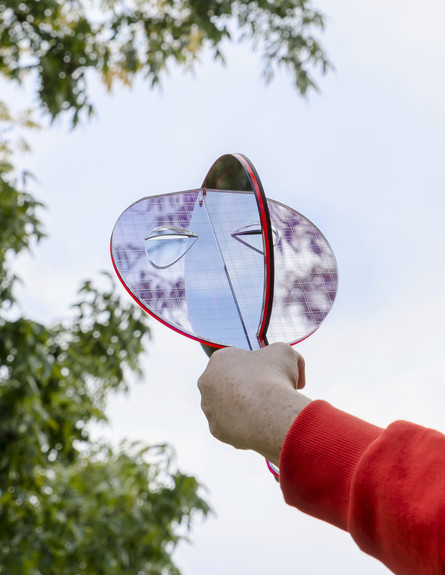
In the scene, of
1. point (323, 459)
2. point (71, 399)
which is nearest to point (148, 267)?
point (323, 459)

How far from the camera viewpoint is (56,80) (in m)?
3.20

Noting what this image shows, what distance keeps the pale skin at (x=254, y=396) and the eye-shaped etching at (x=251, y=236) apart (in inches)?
8.6

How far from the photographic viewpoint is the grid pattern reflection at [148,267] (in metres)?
0.91

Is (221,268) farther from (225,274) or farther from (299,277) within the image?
(299,277)

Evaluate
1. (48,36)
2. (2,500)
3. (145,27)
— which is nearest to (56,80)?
(48,36)

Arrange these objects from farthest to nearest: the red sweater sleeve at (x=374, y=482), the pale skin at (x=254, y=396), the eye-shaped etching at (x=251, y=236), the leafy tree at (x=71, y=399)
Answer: the leafy tree at (x=71, y=399), the eye-shaped etching at (x=251, y=236), the pale skin at (x=254, y=396), the red sweater sleeve at (x=374, y=482)

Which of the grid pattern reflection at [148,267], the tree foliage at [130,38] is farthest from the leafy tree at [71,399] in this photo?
the grid pattern reflection at [148,267]

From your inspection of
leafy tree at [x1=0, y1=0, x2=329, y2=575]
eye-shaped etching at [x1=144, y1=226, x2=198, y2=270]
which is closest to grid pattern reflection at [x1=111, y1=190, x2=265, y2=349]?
eye-shaped etching at [x1=144, y1=226, x2=198, y2=270]

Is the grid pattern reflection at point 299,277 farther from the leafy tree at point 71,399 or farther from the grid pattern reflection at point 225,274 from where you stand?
the leafy tree at point 71,399

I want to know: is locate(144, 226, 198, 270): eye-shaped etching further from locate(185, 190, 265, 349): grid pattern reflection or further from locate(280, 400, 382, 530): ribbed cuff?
locate(280, 400, 382, 530): ribbed cuff

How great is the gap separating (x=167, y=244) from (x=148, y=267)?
0.16 feet

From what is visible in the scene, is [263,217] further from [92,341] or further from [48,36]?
[48,36]

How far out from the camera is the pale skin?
22.3 inches

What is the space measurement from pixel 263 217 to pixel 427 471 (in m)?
0.43
